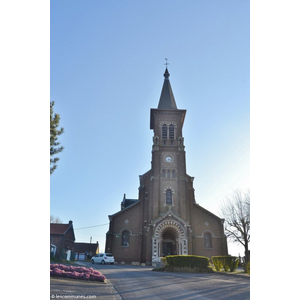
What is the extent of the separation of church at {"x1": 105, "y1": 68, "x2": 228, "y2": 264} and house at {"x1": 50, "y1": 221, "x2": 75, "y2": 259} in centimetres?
825

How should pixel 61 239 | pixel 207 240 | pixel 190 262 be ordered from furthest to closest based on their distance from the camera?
1. pixel 61 239
2. pixel 207 240
3. pixel 190 262

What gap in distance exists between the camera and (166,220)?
32000 mm

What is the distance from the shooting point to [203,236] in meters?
33.2

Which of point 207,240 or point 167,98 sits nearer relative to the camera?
point 207,240

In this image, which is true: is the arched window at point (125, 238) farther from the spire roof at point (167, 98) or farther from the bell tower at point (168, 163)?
the spire roof at point (167, 98)

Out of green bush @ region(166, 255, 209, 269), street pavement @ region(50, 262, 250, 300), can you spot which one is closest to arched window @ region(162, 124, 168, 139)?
green bush @ region(166, 255, 209, 269)

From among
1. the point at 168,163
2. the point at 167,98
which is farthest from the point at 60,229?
the point at 167,98

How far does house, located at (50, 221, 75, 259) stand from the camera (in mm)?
36772

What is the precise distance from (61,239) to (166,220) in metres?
15.7

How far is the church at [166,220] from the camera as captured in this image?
105 feet

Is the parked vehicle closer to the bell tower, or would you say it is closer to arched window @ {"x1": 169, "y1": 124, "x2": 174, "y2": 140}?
the bell tower

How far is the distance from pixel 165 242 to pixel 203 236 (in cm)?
474

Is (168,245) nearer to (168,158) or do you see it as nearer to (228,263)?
(168,158)
